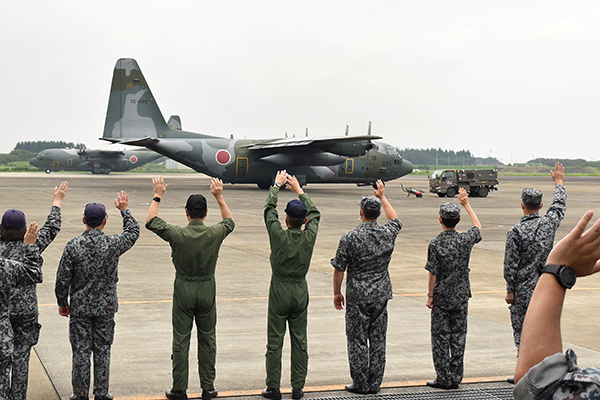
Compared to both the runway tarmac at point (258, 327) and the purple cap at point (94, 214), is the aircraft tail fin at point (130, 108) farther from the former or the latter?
the purple cap at point (94, 214)

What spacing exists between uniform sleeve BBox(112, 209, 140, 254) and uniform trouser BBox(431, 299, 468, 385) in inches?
126

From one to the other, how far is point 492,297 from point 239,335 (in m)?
4.82

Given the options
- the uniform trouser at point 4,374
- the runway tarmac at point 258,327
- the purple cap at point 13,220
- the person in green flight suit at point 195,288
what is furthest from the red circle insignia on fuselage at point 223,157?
the uniform trouser at point 4,374

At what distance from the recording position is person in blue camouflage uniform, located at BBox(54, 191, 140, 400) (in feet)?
19.3

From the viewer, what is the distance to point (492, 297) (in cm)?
1084

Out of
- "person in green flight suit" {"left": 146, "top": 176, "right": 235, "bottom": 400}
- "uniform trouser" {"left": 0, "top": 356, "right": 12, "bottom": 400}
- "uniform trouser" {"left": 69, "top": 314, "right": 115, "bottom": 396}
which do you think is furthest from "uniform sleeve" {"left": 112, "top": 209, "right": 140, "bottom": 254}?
"uniform trouser" {"left": 0, "top": 356, "right": 12, "bottom": 400}

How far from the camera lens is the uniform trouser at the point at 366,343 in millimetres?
6289

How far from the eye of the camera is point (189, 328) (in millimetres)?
6215

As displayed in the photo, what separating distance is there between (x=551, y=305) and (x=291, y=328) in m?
4.37

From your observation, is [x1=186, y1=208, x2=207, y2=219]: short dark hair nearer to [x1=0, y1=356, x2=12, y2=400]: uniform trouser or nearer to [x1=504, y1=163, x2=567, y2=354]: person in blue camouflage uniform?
[x1=0, y1=356, x2=12, y2=400]: uniform trouser

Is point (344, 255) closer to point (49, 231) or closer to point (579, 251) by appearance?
point (49, 231)

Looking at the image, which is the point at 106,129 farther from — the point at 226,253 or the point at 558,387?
the point at 558,387

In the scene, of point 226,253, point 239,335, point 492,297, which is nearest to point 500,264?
point 492,297

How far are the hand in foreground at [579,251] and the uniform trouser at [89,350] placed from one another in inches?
186
